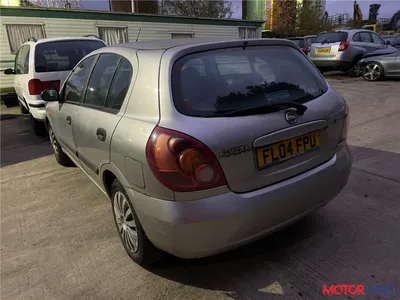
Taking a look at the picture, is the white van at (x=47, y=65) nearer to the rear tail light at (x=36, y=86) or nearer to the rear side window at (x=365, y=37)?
the rear tail light at (x=36, y=86)

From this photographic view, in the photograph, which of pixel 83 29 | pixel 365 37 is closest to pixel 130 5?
pixel 83 29

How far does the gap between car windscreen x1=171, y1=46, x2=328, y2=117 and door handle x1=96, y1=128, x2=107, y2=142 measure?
770mm

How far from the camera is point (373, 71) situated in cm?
1114

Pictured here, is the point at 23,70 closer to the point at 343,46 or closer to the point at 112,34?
the point at 112,34

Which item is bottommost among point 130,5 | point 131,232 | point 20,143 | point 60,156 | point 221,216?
point 20,143

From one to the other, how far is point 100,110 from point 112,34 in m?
12.7

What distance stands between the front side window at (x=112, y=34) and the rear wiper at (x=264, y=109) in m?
13.1

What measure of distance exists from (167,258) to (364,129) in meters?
4.59

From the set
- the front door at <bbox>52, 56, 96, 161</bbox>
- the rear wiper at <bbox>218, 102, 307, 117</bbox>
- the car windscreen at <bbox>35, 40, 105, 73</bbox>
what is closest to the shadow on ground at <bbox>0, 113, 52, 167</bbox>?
the car windscreen at <bbox>35, 40, 105, 73</bbox>

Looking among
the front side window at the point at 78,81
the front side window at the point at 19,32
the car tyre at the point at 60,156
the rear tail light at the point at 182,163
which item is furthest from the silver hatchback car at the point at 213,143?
the front side window at the point at 19,32

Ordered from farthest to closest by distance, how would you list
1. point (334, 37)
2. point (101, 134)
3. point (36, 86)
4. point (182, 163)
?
point (334, 37) < point (36, 86) < point (101, 134) < point (182, 163)

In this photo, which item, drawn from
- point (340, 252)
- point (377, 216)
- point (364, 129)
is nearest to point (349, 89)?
point (364, 129)

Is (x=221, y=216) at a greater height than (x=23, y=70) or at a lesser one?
lesser

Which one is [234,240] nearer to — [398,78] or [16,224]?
[16,224]
